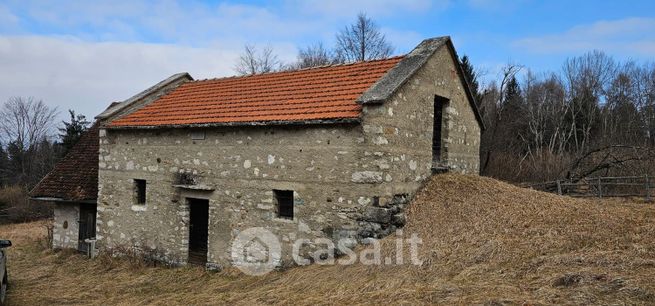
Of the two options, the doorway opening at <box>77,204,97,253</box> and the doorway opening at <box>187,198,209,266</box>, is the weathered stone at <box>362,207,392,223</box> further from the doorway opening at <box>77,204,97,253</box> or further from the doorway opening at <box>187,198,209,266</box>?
the doorway opening at <box>77,204,97,253</box>

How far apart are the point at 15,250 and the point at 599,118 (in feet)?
128

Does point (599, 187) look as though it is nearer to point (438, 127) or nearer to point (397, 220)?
point (438, 127)

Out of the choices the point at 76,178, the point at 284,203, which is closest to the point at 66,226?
the point at 76,178

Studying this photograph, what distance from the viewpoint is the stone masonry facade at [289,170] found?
9.82 m

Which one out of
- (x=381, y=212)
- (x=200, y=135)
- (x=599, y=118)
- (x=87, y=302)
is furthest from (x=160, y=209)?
(x=599, y=118)

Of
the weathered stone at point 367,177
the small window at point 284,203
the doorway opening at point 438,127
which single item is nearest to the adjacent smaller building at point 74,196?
the small window at point 284,203

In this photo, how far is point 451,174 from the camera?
39.5 ft

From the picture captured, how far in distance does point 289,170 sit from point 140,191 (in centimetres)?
550

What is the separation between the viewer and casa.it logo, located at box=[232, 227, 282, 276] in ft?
35.2

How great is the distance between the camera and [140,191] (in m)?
13.6

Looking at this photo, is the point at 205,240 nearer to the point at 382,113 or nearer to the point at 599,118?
the point at 382,113

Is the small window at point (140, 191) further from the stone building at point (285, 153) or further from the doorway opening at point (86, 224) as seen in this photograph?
the doorway opening at point (86, 224)

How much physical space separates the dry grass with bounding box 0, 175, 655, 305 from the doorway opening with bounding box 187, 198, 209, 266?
433 millimetres

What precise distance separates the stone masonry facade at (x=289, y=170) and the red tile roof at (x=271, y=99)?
0.31 metres
